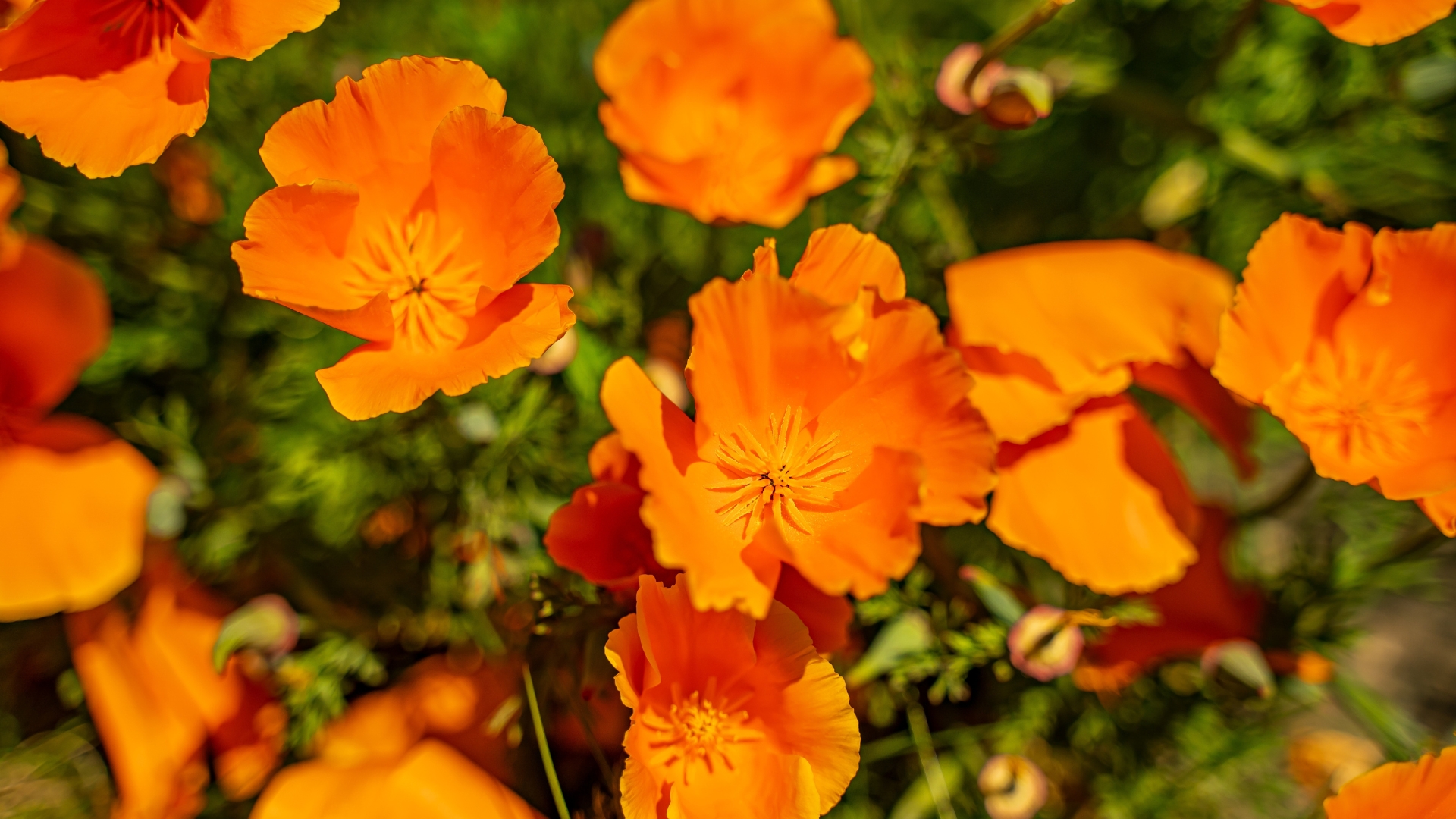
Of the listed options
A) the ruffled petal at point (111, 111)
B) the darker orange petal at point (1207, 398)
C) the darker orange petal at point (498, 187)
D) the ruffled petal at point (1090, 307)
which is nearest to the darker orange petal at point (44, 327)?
the ruffled petal at point (111, 111)

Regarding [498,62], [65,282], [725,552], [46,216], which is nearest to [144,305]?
[46,216]

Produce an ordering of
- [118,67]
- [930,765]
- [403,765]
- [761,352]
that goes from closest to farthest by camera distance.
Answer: [761,352] < [118,67] < [403,765] < [930,765]

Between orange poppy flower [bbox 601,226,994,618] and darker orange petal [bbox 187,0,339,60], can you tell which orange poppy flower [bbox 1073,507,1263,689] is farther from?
darker orange petal [bbox 187,0,339,60]

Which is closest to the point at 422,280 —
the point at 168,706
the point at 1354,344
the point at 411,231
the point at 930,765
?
the point at 411,231

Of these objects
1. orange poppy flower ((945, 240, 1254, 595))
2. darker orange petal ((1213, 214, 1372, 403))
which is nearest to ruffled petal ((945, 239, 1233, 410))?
orange poppy flower ((945, 240, 1254, 595))

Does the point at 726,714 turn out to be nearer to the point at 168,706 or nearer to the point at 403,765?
the point at 403,765

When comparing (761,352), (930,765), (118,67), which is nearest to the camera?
(761,352)

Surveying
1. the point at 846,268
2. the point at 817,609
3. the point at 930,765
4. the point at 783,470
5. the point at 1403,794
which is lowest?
the point at 930,765
